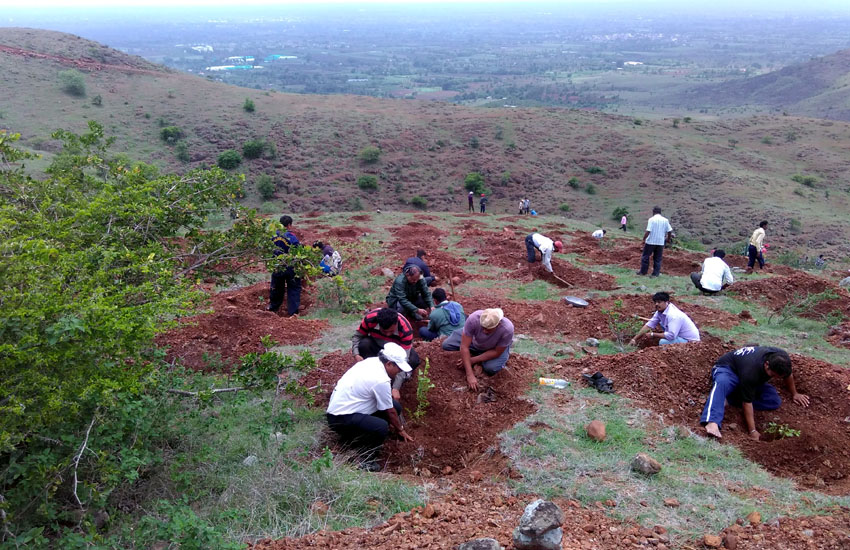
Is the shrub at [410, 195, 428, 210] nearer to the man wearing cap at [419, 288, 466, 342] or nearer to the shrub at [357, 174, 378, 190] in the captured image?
the shrub at [357, 174, 378, 190]

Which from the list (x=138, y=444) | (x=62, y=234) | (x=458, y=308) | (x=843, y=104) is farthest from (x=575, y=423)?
(x=843, y=104)

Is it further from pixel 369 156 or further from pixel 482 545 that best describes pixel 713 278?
pixel 369 156

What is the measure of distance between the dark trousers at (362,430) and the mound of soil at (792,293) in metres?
7.69

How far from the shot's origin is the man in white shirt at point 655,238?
11.5m

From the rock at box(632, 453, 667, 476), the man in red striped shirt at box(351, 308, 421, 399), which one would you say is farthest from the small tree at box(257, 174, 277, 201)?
the rock at box(632, 453, 667, 476)

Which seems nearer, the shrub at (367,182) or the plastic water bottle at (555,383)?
the plastic water bottle at (555,383)

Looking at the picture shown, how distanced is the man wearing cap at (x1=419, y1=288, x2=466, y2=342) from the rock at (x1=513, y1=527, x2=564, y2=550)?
400cm

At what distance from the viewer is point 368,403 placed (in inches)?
199

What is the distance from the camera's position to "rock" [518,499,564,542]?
10.8ft

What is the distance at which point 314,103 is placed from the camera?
45.0m

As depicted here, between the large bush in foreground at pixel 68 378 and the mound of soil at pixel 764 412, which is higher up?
the large bush in foreground at pixel 68 378

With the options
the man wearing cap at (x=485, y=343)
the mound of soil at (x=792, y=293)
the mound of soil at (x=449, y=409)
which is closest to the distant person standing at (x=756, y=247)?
the mound of soil at (x=792, y=293)

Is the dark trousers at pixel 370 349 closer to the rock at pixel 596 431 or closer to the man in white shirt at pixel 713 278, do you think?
the rock at pixel 596 431

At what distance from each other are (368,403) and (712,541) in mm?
2722
